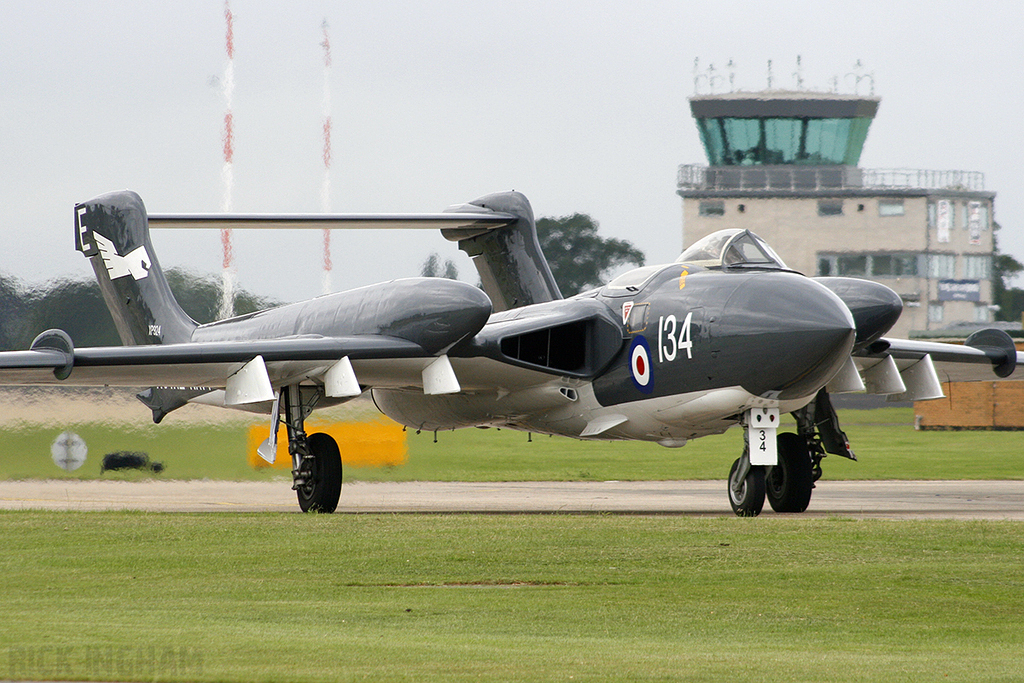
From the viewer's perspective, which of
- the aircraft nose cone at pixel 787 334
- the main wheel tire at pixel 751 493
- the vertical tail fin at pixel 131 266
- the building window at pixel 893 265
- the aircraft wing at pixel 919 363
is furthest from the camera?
the building window at pixel 893 265

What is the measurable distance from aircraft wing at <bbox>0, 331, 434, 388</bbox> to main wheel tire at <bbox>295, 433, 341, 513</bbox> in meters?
1.43

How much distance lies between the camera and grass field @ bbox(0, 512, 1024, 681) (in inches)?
287

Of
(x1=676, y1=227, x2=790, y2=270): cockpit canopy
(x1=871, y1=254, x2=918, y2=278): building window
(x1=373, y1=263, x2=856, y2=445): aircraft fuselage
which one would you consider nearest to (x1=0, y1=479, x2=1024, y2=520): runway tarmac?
(x1=373, y1=263, x2=856, y2=445): aircraft fuselage

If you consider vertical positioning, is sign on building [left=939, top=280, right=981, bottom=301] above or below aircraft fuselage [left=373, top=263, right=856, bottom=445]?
below

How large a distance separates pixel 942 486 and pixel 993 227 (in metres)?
55.1

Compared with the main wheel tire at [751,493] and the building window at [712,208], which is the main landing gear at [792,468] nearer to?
the main wheel tire at [751,493]

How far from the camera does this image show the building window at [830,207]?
6631cm

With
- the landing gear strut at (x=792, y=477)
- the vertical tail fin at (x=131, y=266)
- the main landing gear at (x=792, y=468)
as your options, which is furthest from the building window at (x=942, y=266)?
the landing gear strut at (x=792, y=477)

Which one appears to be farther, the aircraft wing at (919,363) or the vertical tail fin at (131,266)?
the vertical tail fin at (131,266)

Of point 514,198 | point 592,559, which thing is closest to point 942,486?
point 514,198

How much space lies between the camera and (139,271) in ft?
68.6

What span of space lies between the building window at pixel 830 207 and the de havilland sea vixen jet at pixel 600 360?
47.9m

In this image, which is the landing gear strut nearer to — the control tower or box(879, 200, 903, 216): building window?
the control tower

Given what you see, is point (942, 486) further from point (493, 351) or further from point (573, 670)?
point (573, 670)
